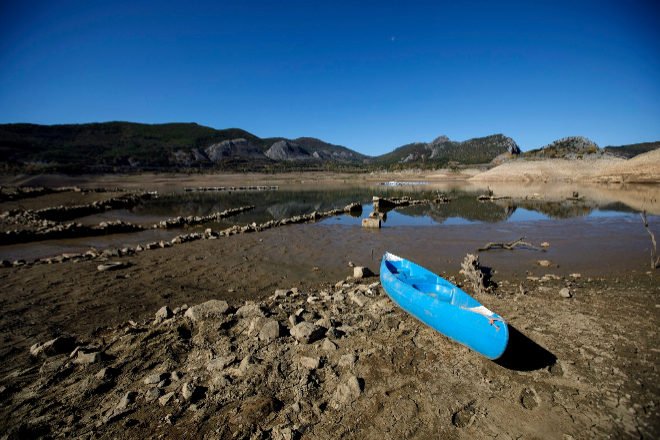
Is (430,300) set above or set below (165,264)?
above

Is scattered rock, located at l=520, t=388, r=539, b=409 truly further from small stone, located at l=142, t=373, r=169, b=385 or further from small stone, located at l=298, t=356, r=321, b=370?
small stone, located at l=142, t=373, r=169, b=385

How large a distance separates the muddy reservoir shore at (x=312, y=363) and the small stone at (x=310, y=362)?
39 millimetres

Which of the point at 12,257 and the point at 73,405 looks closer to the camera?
the point at 73,405

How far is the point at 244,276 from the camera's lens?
1208 cm

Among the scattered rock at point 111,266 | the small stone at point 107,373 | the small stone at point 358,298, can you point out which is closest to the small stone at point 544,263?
the small stone at point 358,298

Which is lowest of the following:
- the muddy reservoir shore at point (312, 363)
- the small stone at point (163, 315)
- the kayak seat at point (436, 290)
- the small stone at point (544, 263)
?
the small stone at point (544, 263)

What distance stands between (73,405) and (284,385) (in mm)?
3431

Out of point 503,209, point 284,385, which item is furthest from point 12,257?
point 503,209

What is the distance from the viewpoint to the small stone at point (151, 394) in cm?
493

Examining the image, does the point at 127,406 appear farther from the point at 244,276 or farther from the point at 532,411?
the point at 244,276

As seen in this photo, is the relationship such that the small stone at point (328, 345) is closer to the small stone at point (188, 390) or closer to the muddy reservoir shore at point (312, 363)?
the muddy reservoir shore at point (312, 363)

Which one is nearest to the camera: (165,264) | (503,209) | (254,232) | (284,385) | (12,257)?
(284,385)

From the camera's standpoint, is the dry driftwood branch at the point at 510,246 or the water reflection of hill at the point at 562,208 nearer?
the dry driftwood branch at the point at 510,246

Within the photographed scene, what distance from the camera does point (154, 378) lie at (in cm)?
535
